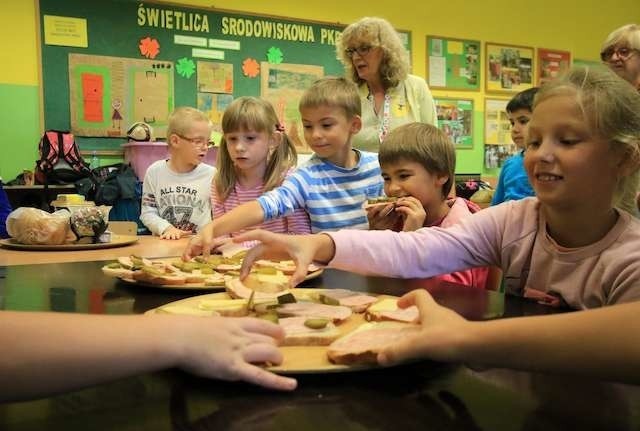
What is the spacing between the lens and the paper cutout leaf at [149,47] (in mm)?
4562

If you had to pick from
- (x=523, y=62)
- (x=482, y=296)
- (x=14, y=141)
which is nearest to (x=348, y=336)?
(x=482, y=296)

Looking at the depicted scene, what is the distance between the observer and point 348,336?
782mm

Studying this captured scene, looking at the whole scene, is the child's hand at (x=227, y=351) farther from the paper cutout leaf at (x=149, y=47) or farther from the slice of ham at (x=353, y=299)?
the paper cutout leaf at (x=149, y=47)

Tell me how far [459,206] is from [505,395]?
1162 mm

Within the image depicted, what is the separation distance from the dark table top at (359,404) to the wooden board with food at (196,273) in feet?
1.61

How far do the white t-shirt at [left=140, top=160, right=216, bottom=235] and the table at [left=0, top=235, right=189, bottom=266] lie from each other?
932 mm

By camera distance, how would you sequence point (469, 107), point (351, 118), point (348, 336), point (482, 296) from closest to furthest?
point (348, 336) → point (482, 296) → point (351, 118) → point (469, 107)

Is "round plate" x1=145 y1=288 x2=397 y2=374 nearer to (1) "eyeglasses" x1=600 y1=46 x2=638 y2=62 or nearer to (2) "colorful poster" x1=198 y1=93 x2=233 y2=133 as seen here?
(1) "eyeglasses" x1=600 y1=46 x2=638 y2=62

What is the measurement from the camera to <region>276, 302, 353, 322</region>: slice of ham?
0.92 m

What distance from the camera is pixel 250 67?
16.2 feet

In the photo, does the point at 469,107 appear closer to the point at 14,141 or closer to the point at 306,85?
the point at 306,85

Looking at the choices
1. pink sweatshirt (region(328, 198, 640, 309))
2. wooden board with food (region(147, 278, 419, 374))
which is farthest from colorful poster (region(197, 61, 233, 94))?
wooden board with food (region(147, 278, 419, 374))

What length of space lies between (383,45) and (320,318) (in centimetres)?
213

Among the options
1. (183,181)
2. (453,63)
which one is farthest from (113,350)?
(453,63)
